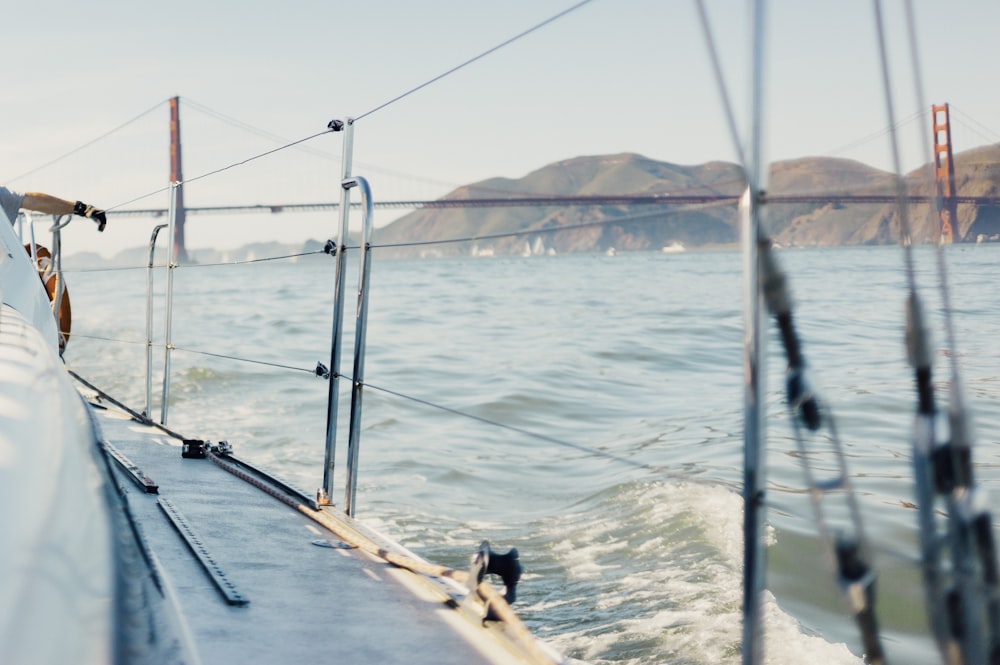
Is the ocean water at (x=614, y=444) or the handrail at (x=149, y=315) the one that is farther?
the handrail at (x=149, y=315)

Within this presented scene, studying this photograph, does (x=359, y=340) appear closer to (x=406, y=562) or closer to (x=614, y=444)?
(x=406, y=562)

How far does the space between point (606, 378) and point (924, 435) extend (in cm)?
660

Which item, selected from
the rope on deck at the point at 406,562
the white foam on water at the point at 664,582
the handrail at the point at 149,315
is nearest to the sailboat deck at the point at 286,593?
the rope on deck at the point at 406,562

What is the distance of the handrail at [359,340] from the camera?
178 centimetres

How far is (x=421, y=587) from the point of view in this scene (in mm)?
1416

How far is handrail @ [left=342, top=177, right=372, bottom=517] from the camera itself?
5.85 ft

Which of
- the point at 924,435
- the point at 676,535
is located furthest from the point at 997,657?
the point at 676,535

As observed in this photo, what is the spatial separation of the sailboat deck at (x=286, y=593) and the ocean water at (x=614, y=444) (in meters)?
0.28

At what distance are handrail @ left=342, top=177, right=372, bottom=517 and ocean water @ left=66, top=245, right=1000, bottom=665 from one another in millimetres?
166

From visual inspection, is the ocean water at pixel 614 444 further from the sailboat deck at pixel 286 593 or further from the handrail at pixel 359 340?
the sailboat deck at pixel 286 593

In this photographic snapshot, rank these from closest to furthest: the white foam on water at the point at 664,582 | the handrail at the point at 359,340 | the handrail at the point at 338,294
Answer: the handrail at the point at 359,340 → the handrail at the point at 338,294 → the white foam on water at the point at 664,582

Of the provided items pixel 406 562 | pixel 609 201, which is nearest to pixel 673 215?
pixel 406 562

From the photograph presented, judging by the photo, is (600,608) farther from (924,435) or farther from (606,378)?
(606,378)

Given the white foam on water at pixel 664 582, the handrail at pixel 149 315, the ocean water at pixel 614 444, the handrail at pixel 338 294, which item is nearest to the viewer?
the handrail at pixel 338 294
